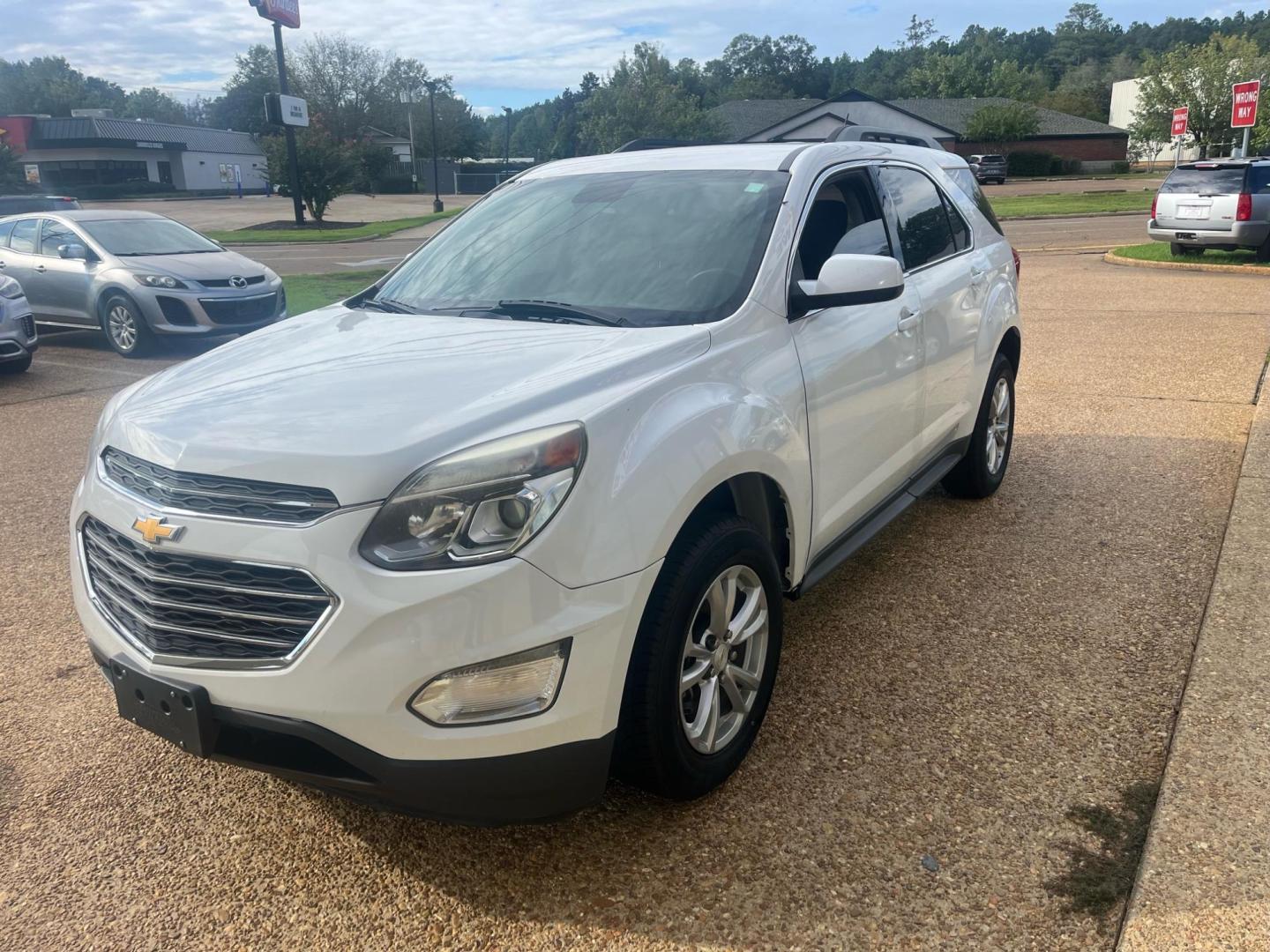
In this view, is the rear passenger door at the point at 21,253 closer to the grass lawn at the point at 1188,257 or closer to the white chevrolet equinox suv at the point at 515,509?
the white chevrolet equinox suv at the point at 515,509

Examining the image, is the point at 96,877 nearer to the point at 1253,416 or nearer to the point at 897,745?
the point at 897,745


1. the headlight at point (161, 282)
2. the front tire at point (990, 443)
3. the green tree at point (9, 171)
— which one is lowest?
the front tire at point (990, 443)

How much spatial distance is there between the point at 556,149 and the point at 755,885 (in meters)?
90.5

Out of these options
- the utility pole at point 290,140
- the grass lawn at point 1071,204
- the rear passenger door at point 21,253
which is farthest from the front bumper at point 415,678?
the grass lawn at point 1071,204

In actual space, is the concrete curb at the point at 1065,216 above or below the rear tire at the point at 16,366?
above

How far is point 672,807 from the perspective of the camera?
293 cm

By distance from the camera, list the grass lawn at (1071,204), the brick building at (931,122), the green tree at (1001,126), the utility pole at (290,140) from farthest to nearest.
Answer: the green tree at (1001,126) → the brick building at (931,122) → the grass lawn at (1071,204) → the utility pole at (290,140)

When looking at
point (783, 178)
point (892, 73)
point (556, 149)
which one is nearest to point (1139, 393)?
point (783, 178)

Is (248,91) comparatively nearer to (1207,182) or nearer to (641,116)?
(641,116)

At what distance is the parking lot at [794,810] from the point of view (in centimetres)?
251

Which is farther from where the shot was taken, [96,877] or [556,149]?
[556,149]

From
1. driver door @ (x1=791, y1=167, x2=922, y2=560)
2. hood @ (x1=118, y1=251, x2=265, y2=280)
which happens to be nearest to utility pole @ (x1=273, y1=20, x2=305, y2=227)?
hood @ (x1=118, y1=251, x2=265, y2=280)

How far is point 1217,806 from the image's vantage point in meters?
2.78

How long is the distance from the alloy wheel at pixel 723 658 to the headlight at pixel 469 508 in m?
0.60
